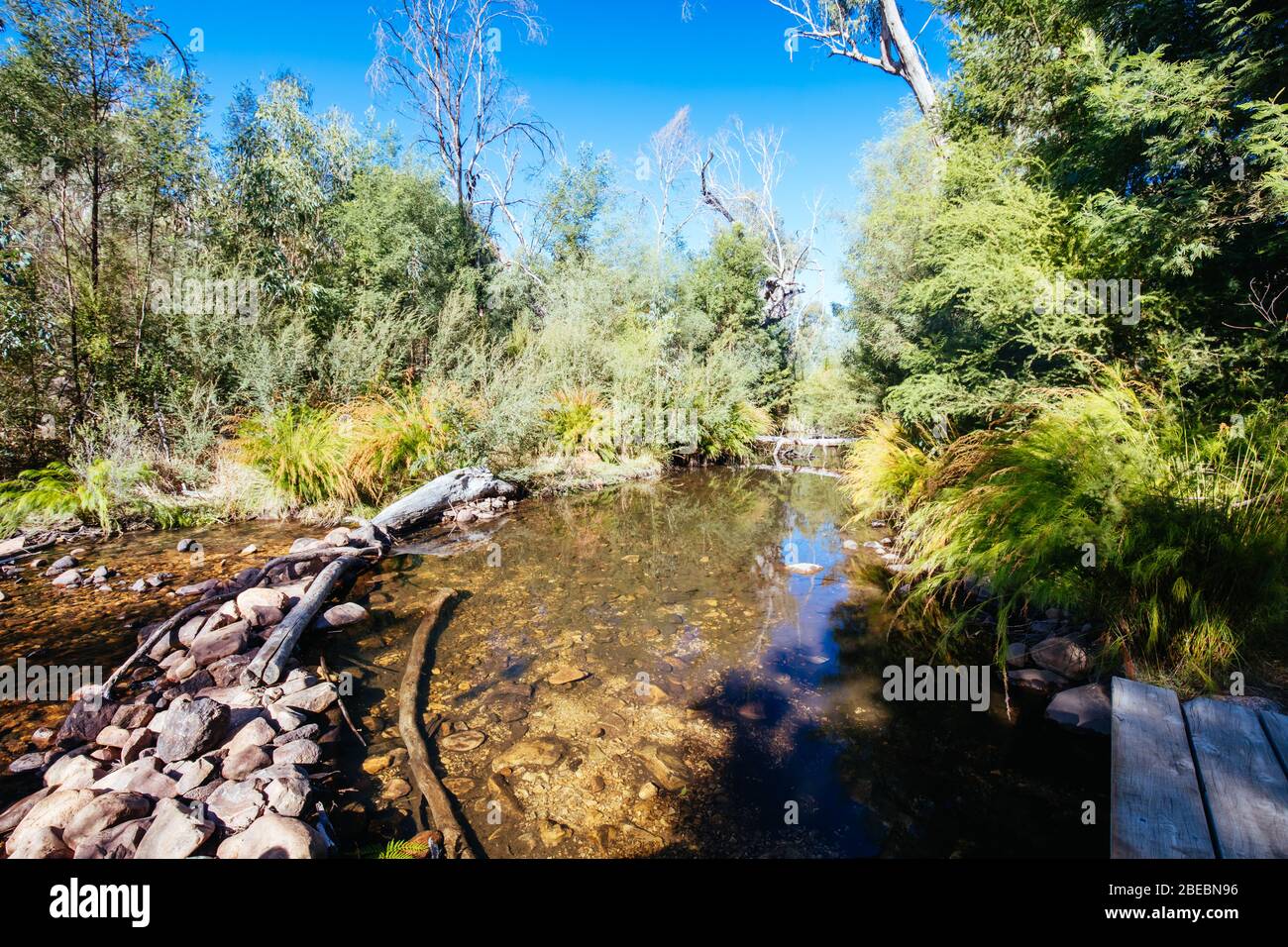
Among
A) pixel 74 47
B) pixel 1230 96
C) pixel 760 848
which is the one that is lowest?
pixel 760 848

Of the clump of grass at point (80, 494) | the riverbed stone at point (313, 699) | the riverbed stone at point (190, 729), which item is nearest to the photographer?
the riverbed stone at point (190, 729)

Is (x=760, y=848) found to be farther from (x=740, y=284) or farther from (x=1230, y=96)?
(x=740, y=284)

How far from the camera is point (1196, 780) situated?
1.86m

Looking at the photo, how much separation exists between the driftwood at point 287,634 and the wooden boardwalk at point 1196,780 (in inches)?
165

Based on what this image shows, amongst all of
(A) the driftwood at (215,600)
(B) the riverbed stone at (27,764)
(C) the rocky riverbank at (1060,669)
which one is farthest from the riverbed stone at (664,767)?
(A) the driftwood at (215,600)

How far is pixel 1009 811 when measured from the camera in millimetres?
2418

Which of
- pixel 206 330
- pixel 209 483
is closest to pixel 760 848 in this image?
pixel 209 483

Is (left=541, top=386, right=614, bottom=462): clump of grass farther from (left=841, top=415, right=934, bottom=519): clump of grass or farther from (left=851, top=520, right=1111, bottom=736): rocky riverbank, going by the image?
(left=851, top=520, right=1111, bottom=736): rocky riverbank

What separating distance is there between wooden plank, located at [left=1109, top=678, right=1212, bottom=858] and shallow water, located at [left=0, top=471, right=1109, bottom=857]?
0.54 m

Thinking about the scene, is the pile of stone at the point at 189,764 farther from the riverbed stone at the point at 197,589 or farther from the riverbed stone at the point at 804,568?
the riverbed stone at the point at 804,568

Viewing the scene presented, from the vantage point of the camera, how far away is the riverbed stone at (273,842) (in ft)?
6.25

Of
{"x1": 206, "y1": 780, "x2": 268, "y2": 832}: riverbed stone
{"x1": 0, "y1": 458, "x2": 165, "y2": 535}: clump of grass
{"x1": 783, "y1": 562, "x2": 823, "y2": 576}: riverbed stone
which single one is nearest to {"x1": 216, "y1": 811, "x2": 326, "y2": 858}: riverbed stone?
{"x1": 206, "y1": 780, "x2": 268, "y2": 832}: riverbed stone

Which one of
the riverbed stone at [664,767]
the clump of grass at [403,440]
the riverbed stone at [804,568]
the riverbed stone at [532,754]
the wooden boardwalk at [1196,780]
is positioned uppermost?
the clump of grass at [403,440]
